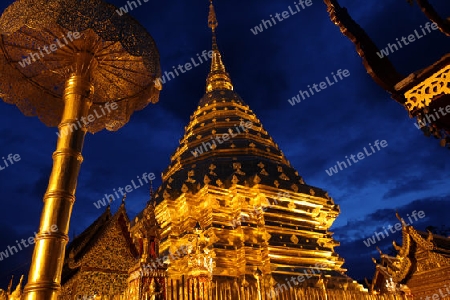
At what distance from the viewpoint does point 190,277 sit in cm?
843

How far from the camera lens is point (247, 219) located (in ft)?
47.6

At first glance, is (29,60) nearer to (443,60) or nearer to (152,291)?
(152,291)

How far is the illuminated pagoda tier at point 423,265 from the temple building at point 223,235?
2055mm

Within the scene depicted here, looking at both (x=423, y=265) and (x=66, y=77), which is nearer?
(x=66, y=77)

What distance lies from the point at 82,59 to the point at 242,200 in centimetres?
1023

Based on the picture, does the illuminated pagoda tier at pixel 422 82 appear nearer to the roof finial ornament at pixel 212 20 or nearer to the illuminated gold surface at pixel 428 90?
the illuminated gold surface at pixel 428 90

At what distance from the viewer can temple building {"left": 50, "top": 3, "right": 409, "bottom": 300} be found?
7078mm

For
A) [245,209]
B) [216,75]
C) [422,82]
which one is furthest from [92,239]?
[216,75]

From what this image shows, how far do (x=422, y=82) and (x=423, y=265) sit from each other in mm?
8617

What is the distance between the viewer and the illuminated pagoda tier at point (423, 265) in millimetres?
10328

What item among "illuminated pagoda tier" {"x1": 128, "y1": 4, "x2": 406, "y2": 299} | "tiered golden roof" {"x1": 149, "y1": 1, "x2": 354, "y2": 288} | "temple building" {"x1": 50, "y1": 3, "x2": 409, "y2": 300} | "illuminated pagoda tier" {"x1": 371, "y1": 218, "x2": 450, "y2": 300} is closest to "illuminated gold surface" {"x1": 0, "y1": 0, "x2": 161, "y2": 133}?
"temple building" {"x1": 50, "y1": 3, "x2": 409, "y2": 300}

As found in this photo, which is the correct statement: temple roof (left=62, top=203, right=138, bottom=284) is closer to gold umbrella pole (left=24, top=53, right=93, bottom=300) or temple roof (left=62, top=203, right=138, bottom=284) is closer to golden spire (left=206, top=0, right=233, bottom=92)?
gold umbrella pole (left=24, top=53, right=93, bottom=300)

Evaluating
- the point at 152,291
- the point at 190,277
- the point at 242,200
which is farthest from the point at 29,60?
the point at 242,200

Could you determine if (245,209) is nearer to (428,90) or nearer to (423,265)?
(423,265)
